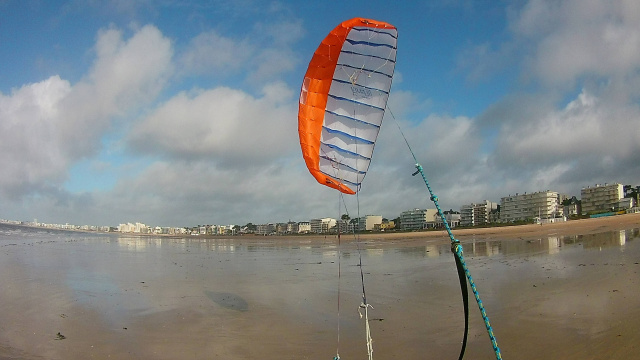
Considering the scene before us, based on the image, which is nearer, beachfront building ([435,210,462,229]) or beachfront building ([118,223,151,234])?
beachfront building ([435,210,462,229])

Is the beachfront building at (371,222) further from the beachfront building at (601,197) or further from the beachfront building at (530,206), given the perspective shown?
the beachfront building at (601,197)

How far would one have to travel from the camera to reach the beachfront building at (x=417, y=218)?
119600 mm

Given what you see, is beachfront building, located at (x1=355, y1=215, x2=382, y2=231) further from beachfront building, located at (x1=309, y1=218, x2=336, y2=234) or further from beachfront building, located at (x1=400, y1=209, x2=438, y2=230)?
beachfront building, located at (x1=309, y1=218, x2=336, y2=234)

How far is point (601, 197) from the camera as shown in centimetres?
9681

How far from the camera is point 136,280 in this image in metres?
11.8

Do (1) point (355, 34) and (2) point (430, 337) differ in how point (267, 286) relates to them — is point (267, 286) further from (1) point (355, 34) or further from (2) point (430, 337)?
(1) point (355, 34)

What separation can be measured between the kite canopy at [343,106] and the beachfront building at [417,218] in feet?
383

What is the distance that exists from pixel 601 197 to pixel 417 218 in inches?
1884

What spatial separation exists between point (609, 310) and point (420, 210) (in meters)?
124

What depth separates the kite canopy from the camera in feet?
13.7

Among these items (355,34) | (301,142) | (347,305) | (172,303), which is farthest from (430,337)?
(172,303)

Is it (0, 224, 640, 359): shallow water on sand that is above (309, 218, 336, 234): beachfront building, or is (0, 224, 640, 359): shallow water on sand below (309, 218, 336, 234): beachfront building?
above

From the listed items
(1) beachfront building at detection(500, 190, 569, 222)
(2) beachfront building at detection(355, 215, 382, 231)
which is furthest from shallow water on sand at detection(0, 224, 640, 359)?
(2) beachfront building at detection(355, 215, 382, 231)

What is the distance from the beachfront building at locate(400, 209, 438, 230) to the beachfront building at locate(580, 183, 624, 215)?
124 ft
